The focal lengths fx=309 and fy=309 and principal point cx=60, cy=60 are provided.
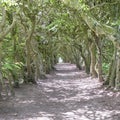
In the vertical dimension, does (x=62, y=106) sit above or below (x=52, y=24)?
below

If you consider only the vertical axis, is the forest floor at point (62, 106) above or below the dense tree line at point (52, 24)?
below

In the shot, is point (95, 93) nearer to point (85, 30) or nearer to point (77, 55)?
point (85, 30)

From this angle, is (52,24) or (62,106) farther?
(52,24)

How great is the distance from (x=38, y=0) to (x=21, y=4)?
1461 mm

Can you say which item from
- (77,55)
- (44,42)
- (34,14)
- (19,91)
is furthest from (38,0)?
(77,55)

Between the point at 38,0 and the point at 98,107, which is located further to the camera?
the point at 38,0

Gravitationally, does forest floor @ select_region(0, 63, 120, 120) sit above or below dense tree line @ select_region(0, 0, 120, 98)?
below

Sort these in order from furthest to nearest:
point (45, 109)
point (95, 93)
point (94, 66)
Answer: point (94, 66), point (95, 93), point (45, 109)

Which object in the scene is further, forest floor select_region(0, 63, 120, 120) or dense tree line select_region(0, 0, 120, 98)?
dense tree line select_region(0, 0, 120, 98)

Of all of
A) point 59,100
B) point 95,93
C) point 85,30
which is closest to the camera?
point 59,100

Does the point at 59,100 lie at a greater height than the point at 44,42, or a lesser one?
lesser

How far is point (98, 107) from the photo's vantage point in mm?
11398

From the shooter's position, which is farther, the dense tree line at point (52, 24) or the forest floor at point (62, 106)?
the dense tree line at point (52, 24)

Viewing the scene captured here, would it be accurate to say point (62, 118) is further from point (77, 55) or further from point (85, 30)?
point (77, 55)
